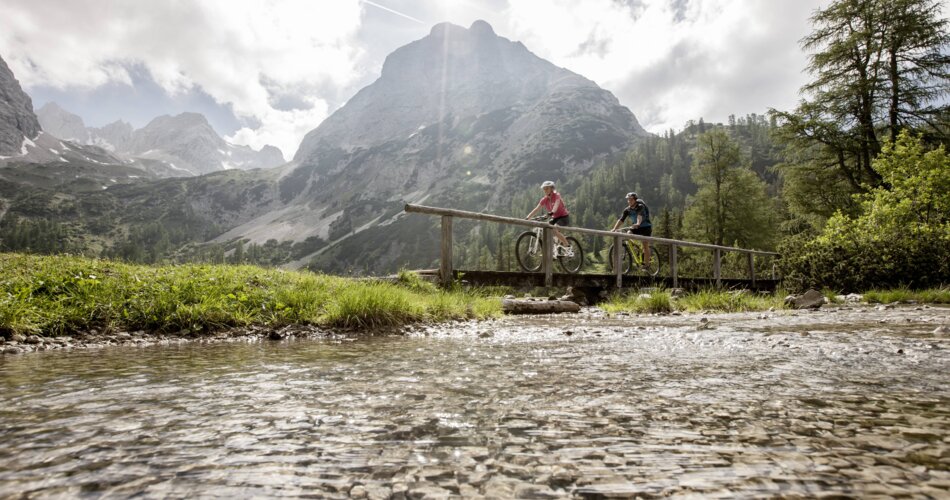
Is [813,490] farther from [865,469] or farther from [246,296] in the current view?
[246,296]

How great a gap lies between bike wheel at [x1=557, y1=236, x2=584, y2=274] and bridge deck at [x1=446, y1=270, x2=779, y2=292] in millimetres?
639

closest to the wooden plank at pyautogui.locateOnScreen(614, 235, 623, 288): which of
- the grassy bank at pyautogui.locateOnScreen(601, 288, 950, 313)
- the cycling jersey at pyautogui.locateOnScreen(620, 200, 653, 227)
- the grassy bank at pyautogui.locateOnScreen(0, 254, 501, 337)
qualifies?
the cycling jersey at pyautogui.locateOnScreen(620, 200, 653, 227)

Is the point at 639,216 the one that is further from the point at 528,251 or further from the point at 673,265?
the point at 528,251

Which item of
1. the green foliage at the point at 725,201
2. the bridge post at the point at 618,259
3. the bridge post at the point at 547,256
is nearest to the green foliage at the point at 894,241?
the bridge post at the point at 618,259

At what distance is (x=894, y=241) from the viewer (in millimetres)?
14633

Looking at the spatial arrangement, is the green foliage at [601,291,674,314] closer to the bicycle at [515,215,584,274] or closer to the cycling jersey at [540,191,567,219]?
the bicycle at [515,215,584,274]

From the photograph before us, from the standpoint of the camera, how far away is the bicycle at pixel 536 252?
13133mm

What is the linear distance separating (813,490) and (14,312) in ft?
21.5

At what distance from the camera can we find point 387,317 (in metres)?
6.13

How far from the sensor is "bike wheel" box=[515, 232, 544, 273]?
1314 centimetres

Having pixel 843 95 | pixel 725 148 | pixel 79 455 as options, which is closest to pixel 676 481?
pixel 79 455

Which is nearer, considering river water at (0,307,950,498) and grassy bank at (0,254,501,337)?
river water at (0,307,950,498)

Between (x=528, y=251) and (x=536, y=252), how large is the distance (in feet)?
0.91

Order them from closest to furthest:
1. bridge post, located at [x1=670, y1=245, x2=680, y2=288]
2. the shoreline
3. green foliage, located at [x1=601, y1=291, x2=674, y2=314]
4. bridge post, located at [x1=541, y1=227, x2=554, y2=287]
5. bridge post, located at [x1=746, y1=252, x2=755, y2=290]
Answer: the shoreline, green foliage, located at [x1=601, y1=291, x2=674, y2=314], bridge post, located at [x1=541, y1=227, x2=554, y2=287], bridge post, located at [x1=670, y1=245, x2=680, y2=288], bridge post, located at [x1=746, y1=252, x2=755, y2=290]
